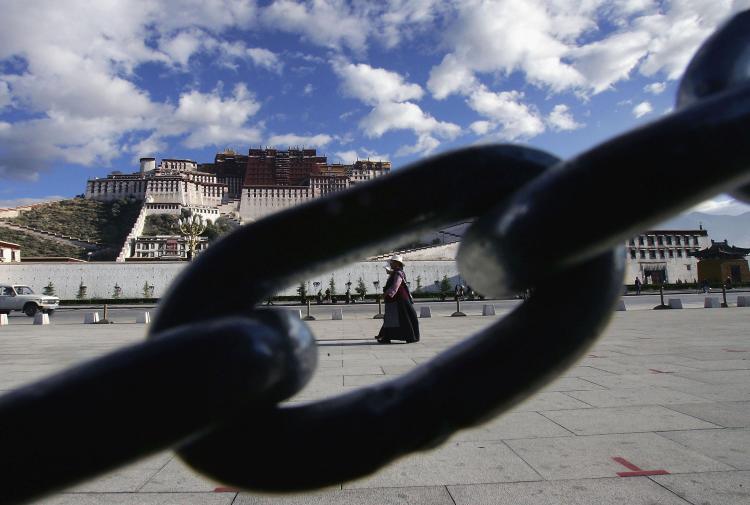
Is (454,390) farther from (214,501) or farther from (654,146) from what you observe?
(214,501)

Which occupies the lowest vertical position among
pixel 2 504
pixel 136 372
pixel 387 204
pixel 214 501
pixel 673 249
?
pixel 214 501

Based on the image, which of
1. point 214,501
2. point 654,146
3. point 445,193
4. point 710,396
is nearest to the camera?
point 654,146

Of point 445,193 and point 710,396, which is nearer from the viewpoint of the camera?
point 445,193

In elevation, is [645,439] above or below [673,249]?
below

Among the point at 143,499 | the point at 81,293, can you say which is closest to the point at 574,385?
the point at 143,499

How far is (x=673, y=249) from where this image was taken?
5747cm

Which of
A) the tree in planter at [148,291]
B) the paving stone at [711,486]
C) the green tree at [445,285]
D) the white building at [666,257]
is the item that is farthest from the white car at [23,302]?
the white building at [666,257]

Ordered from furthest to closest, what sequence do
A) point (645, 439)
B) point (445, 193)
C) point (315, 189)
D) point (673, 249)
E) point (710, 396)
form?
1. point (315, 189)
2. point (673, 249)
3. point (710, 396)
4. point (645, 439)
5. point (445, 193)

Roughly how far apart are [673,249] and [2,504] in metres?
65.1

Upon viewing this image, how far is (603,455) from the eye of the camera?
3064mm

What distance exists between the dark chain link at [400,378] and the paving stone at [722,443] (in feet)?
9.37

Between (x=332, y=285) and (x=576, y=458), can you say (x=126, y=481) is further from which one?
(x=332, y=285)

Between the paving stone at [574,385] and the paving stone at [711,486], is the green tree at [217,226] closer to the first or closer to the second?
the paving stone at [574,385]

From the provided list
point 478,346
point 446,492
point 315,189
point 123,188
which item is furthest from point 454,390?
point 123,188
